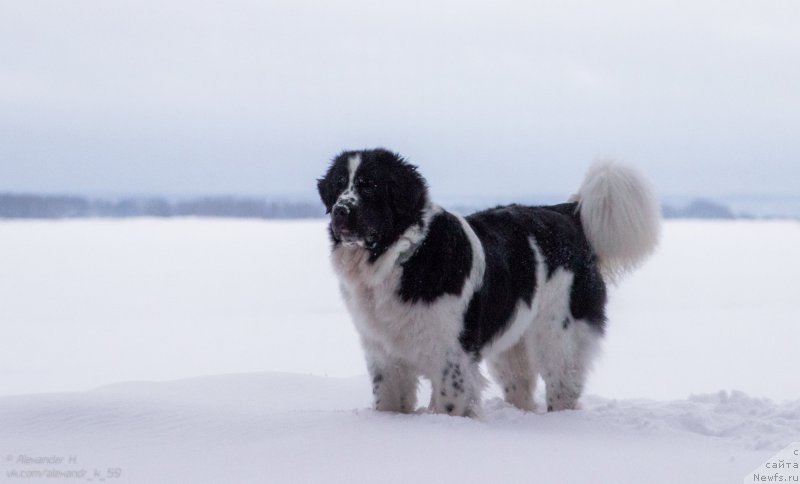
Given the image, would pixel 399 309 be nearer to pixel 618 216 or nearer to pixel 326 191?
pixel 326 191

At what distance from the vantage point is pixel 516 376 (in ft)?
21.2

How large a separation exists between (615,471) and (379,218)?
206 cm

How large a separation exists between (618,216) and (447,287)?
6.40ft

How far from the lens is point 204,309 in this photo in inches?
597

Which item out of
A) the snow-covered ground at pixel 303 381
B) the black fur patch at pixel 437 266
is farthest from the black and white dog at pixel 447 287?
the snow-covered ground at pixel 303 381

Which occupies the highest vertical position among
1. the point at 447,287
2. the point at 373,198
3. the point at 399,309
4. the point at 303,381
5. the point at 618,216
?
the point at 373,198

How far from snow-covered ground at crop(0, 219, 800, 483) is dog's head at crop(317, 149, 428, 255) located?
1023 mm

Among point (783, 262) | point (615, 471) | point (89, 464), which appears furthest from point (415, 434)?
point (783, 262)

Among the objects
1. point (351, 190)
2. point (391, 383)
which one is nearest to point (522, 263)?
point (391, 383)

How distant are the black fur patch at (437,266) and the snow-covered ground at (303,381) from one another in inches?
28.0

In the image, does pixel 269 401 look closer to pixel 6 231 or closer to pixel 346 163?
pixel 346 163

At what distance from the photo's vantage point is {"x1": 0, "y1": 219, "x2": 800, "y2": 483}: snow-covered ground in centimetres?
393

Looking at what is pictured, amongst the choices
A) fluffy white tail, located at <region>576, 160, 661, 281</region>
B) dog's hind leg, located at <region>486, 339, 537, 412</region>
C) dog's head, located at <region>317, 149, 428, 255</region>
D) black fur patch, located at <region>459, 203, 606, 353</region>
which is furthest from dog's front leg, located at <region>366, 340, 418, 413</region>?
fluffy white tail, located at <region>576, 160, 661, 281</region>

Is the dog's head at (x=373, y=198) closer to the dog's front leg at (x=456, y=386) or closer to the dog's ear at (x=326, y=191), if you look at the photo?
the dog's ear at (x=326, y=191)
